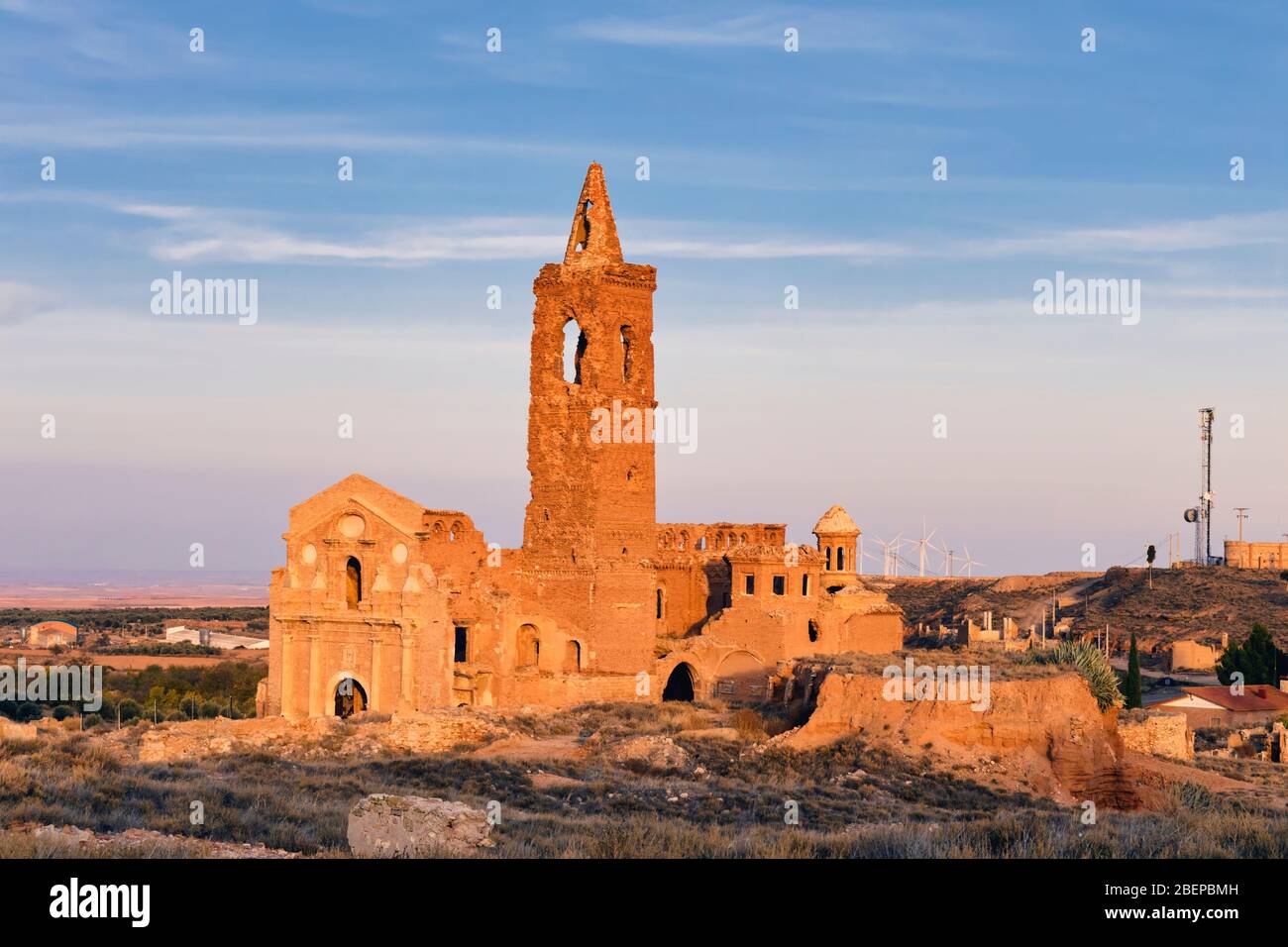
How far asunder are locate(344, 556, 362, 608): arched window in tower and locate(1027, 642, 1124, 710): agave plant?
20.7 meters

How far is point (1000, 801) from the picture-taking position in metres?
28.9

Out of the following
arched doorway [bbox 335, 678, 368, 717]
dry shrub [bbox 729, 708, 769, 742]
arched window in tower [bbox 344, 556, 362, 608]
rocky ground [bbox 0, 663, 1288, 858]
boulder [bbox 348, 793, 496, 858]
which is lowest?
arched doorway [bbox 335, 678, 368, 717]

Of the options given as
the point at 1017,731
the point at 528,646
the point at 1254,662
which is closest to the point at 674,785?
the point at 1017,731

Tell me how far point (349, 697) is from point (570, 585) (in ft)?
27.2

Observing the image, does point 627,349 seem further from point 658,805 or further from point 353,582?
point 658,805

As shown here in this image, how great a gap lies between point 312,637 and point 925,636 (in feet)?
159

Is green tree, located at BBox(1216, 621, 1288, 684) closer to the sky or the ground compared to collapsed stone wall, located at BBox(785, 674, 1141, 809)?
closer to the ground

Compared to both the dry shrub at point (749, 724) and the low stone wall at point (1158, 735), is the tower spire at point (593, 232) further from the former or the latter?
the low stone wall at point (1158, 735)

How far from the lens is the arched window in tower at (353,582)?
1817 inches

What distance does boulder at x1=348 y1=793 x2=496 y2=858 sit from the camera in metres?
15.0

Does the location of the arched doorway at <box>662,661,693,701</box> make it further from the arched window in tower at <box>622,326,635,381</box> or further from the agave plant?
the agave plant

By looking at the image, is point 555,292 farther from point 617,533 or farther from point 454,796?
point 454,796

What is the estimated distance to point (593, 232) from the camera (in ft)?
169

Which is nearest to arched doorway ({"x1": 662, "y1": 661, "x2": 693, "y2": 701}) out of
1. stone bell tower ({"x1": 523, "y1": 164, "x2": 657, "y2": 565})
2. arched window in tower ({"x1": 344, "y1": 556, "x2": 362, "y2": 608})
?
stone bell tower ({"x1": 523, "y1": 164, "x2": 657, "y2": 565})
